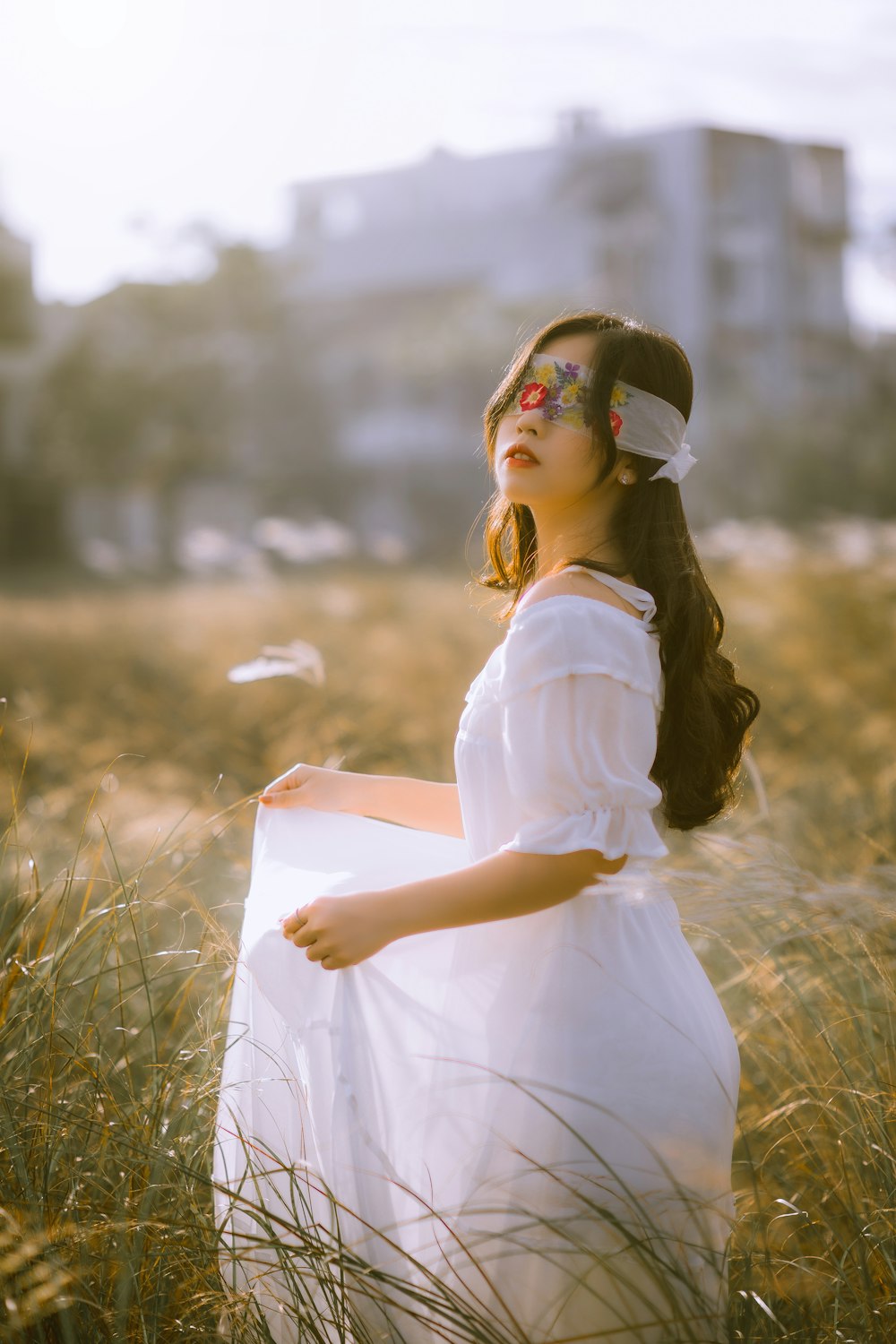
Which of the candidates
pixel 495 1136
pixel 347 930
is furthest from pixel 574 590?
pixel 495 1136

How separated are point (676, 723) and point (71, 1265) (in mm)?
942

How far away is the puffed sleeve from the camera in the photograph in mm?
1389

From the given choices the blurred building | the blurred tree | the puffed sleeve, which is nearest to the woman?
the puffed sleeve

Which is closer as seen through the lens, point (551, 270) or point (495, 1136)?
point (495, 1136)

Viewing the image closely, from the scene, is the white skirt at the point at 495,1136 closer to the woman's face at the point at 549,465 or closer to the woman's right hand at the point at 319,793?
the woman's right hand at the point at 319,793

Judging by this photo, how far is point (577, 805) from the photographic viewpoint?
1.40 meters

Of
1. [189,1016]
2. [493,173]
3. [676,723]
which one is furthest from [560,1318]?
[493,173]

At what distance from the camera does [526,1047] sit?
1.39 meters

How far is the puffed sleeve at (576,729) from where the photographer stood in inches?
54.7

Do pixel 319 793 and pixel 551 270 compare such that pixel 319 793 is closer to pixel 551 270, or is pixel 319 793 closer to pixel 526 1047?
pixel 526 1047

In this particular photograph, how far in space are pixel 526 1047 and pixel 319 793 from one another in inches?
21.4

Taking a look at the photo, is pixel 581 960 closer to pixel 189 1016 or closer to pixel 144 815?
pixel 189 1016

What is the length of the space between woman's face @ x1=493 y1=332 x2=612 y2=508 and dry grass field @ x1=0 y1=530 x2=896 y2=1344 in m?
0.45

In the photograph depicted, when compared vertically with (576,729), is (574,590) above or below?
above
